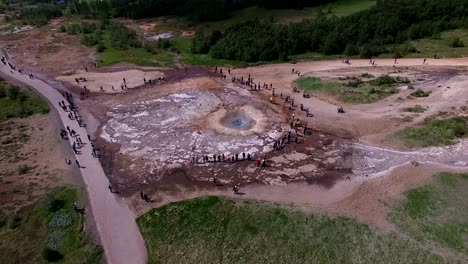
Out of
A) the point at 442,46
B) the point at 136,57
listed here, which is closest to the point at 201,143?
the point at 136,57

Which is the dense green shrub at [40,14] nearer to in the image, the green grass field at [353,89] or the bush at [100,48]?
the bush at [100,48]

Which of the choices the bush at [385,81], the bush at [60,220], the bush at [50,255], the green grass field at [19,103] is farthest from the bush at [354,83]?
the green grass field at [19,103]

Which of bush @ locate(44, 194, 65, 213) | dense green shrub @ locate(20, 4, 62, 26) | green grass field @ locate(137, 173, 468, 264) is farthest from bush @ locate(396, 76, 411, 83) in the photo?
dense green shrub @ locate(20, 4, 62, 26)

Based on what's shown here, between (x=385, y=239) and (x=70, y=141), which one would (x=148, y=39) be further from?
(x=385, y=239)

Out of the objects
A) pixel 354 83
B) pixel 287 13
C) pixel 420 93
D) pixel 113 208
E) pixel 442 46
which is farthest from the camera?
pixel 287 13

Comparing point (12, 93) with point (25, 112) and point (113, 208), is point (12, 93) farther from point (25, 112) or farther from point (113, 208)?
point (113, 208)

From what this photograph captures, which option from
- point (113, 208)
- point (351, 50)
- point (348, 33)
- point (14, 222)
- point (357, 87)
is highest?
point (348, 33)

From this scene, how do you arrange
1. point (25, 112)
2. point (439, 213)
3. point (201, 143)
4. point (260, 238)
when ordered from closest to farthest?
1. point (260, 238)
2. point (439, 213)
3. point (201, 143)
4. point (25, 112)
